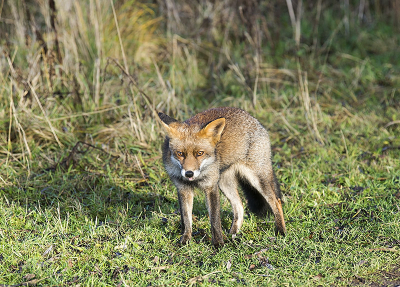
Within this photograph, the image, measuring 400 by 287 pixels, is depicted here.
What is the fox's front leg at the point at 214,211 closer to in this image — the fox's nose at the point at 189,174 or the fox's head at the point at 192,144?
the fox's head at the point at 192,144

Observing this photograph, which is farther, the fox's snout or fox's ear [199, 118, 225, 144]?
fox's ear [199, 118, 225, 144]

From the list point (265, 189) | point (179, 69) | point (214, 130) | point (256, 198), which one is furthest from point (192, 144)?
point (179, 69)

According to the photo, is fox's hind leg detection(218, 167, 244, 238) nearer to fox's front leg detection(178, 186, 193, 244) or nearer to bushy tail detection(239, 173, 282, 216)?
bushy tail detection(239, 173, 282, 216)

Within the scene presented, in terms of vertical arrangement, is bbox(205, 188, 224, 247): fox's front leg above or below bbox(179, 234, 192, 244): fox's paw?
above

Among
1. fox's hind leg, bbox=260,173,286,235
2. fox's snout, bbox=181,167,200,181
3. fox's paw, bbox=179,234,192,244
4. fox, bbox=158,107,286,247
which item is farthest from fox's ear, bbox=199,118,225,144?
fox's paw, bbox=179,234,192,244

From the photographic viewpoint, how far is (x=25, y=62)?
26.2ft

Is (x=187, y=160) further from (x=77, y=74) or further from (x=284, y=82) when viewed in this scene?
(x=284, y=82)

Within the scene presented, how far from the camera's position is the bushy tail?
5.05 meters

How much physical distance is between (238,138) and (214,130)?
0.48m

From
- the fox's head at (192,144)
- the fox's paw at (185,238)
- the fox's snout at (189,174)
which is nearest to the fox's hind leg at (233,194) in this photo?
the fox's paw at (185,238)

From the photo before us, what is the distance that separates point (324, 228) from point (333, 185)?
1.13 metres

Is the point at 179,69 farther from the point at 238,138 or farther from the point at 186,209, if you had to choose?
the point at 186,209

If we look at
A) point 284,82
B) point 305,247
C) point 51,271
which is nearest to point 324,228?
point 305,247

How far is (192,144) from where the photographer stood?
4.31m
